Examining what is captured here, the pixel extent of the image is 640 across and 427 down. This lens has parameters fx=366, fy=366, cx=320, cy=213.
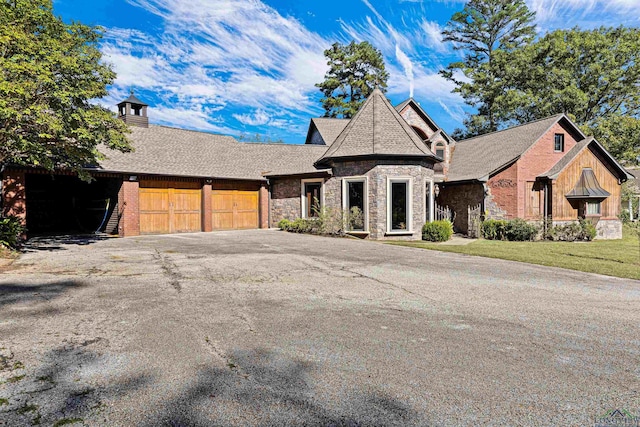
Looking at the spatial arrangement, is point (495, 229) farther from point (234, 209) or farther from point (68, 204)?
point (68, 204)

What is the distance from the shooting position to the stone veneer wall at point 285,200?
64.1ft

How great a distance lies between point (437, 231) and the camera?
1611 cm

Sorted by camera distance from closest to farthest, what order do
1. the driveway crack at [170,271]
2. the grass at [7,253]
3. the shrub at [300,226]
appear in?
the driveway crack at [170,271]
the grass at [7,253]
the shrub at [300,226]

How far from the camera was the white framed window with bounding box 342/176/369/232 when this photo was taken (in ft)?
53.4

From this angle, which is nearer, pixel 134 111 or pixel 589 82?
pixel 134 111

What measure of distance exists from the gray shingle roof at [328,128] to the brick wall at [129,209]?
42.0 ft

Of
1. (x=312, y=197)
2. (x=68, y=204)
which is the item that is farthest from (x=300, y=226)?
(x=68, y=204)

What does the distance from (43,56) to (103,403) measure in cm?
943

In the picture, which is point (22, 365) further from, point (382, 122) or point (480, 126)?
point (480, 126)

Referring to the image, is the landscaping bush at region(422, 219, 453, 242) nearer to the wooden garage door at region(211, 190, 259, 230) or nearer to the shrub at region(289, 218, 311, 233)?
the shrub at region(289, 218, 311, 233)

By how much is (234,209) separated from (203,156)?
3445mm

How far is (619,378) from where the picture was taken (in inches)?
131

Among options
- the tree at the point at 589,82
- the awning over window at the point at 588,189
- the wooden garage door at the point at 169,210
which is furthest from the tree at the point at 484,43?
the wooden garage door at the point at 169,210

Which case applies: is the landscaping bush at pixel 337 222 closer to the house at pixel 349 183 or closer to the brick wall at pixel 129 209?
the house at pixel 349 183
